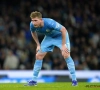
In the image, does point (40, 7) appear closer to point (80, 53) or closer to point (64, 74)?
point (80, 53)

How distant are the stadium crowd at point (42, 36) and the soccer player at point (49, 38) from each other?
5672 mm

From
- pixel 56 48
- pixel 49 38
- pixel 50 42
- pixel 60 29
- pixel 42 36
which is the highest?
pixel 60 29

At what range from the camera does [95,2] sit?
22375 millimetres

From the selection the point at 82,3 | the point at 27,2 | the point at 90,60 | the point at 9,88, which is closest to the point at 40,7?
the point at 27,2

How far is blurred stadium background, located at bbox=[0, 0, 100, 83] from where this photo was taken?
1672 centimetres

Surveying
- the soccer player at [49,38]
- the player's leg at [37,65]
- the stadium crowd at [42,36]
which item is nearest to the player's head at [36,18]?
the soccer player at [49,38]

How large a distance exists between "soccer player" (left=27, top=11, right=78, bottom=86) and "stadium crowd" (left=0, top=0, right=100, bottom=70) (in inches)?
223

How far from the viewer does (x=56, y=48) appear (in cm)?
1866

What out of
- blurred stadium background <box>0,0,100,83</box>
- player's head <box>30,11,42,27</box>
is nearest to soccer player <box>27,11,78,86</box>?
player's head <box>30,11,42,27</box>

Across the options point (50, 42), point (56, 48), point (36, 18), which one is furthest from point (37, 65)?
point (56, 48)

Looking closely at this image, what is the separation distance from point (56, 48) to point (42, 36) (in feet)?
2.69

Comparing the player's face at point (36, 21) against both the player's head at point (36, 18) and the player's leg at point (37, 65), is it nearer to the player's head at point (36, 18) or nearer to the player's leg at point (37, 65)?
the player's head at point (36, 18)

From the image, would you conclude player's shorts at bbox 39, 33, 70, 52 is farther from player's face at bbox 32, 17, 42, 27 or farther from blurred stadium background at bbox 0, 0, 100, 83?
blurred stadium background at bbox 0, 0, 100, 83

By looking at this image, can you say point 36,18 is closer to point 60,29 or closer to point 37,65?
point 60,29
